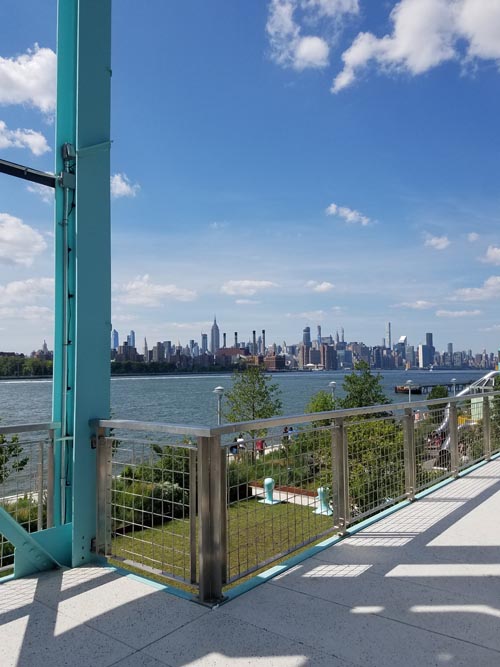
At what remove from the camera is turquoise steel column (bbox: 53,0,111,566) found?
285 centimetres

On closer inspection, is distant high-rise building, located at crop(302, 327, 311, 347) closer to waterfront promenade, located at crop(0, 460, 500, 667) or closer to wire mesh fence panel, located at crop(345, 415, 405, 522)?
wire mesh fence panel, located at crop(345, 415, 405, 522)

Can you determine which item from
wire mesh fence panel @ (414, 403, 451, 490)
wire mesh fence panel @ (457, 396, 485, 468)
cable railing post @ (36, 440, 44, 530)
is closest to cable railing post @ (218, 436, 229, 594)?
cable railing post @ (36, 440, 44, 530)

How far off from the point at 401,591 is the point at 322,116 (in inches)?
381

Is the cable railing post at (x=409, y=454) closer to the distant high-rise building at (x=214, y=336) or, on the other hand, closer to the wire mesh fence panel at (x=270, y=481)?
the wire mesh fence panel at (x=270, y=481)

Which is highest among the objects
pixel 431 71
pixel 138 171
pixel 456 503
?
pixel 431 71

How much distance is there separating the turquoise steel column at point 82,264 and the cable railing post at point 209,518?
3.06ft

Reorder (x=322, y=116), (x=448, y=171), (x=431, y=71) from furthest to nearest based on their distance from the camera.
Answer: (x=448, y=171) → (x=431, y=71) → (x=322, y=116)

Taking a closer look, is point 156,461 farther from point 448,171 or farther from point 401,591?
point 448,171

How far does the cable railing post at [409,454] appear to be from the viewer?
4133 millimetres

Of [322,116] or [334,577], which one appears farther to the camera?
[322,116]

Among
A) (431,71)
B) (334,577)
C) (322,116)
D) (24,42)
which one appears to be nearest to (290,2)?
(322,116)

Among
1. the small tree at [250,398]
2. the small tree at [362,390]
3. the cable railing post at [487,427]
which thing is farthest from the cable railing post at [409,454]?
the small tree at [250,398]

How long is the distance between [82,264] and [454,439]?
163 inches

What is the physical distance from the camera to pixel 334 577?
255cm
